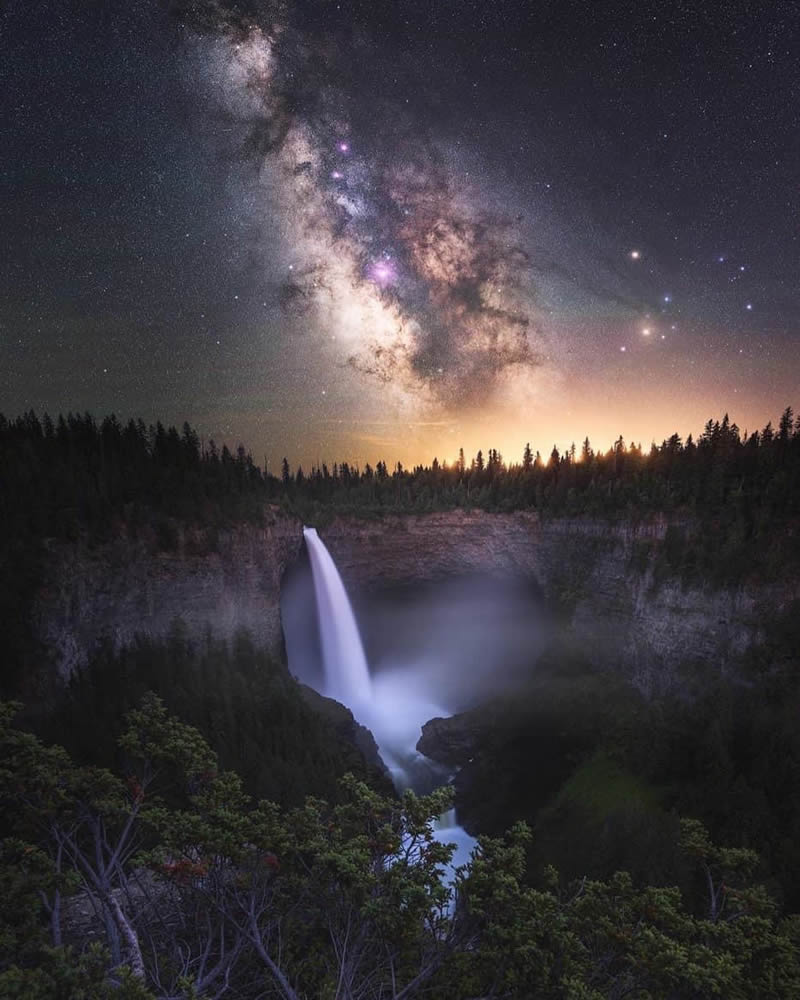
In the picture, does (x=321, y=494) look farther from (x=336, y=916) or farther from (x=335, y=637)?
(x=336, y=916)

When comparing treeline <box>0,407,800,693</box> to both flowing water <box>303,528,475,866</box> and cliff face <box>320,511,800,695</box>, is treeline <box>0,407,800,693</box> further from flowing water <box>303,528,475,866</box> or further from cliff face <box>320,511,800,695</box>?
flowing water <box>303,528,475,866</box>

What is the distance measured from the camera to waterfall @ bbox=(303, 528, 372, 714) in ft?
179

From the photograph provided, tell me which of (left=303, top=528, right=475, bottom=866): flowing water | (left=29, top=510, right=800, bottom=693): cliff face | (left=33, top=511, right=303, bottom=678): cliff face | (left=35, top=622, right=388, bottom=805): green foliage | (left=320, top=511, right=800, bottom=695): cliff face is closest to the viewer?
(left=35, top=622, right=388, bottom=805): green foliage

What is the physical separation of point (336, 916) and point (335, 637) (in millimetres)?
45053

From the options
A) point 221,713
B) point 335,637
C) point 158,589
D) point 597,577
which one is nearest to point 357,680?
point 335,637

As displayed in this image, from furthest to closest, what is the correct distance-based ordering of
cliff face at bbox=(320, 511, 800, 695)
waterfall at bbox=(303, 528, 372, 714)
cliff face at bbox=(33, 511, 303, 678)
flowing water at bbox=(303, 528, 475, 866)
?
waterfall at bbox=(303, 528, 372, 714) < flowing water at bbox=(303, 528, 475, 866) < cliff face at bbox=(320, 511, 800, 695) < cliff face at bbox=(33, 511, 303, 678)

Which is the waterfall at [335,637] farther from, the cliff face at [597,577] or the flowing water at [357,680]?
the cliff face at [597,577]

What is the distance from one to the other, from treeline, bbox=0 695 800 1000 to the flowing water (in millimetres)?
37062

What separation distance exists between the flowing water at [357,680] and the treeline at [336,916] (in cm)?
3706

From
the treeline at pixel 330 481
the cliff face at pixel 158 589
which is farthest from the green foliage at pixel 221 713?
the treeline at pixel 330 481

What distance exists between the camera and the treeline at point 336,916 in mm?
9125

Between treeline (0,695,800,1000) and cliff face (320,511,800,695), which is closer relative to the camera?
treeline (0,695,800,1000)

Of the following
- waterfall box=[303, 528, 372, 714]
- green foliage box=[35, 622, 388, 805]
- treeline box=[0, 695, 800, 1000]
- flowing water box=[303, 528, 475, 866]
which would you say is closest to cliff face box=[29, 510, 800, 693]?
green foliage box=[35, 622, 388, 805]

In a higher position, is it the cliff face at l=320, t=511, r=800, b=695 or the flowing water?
the cliff face at l=320, t=511, r=800, b=695
